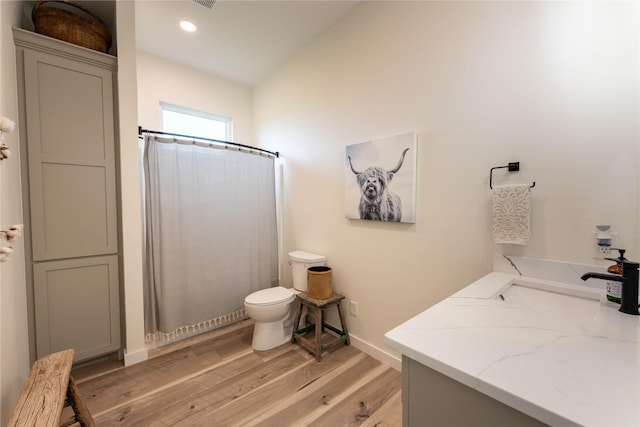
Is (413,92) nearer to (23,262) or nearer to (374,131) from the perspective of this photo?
(374,131)

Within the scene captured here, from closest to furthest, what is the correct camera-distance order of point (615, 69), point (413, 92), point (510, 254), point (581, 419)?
point (581, 419), point (615, 69), point (510, 254), point (413, 92)

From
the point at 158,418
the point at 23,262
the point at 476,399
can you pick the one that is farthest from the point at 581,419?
the point at 23,262

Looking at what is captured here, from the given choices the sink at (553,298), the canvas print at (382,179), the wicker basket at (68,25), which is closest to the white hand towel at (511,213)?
the sink at (553,298)

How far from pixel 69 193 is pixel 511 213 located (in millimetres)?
2753

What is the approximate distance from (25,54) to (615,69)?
317 cm

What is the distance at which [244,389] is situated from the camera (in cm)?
172

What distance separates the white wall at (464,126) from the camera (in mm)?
1115

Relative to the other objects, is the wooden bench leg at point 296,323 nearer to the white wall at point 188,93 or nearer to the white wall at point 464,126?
the white wall at point 464,126

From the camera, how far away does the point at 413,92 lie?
69.2 inches

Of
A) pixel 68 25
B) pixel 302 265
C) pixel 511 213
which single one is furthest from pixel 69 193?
pixel 511 213

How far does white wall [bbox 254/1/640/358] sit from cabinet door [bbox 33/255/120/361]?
1.70 meters

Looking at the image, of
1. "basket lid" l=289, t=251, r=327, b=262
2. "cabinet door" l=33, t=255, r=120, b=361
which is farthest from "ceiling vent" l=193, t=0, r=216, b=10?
"basket lid" l=289, t=251, r=327, b=262

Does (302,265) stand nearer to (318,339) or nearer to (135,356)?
(318,339)

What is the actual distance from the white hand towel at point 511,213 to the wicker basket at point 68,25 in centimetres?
288
